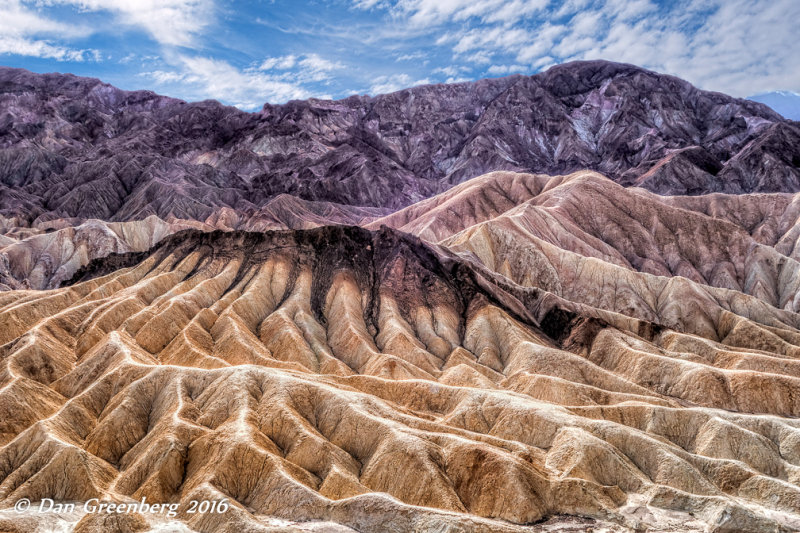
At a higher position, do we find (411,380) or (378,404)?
(378,404)

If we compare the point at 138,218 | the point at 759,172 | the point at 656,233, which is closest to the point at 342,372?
the point at 656,233

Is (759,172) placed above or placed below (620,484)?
above

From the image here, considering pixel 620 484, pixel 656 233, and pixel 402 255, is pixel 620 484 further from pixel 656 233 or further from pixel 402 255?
pixel 656 233

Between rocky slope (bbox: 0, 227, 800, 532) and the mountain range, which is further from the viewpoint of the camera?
the mountain range

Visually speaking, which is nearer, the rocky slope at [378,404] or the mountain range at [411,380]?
the rocky slope at [378,404]

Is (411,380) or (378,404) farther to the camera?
(411,380)

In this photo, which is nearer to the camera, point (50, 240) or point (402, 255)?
point (402, 255)

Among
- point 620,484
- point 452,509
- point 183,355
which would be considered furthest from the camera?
point 183,355

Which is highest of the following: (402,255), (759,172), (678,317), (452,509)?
→ (759,172)
